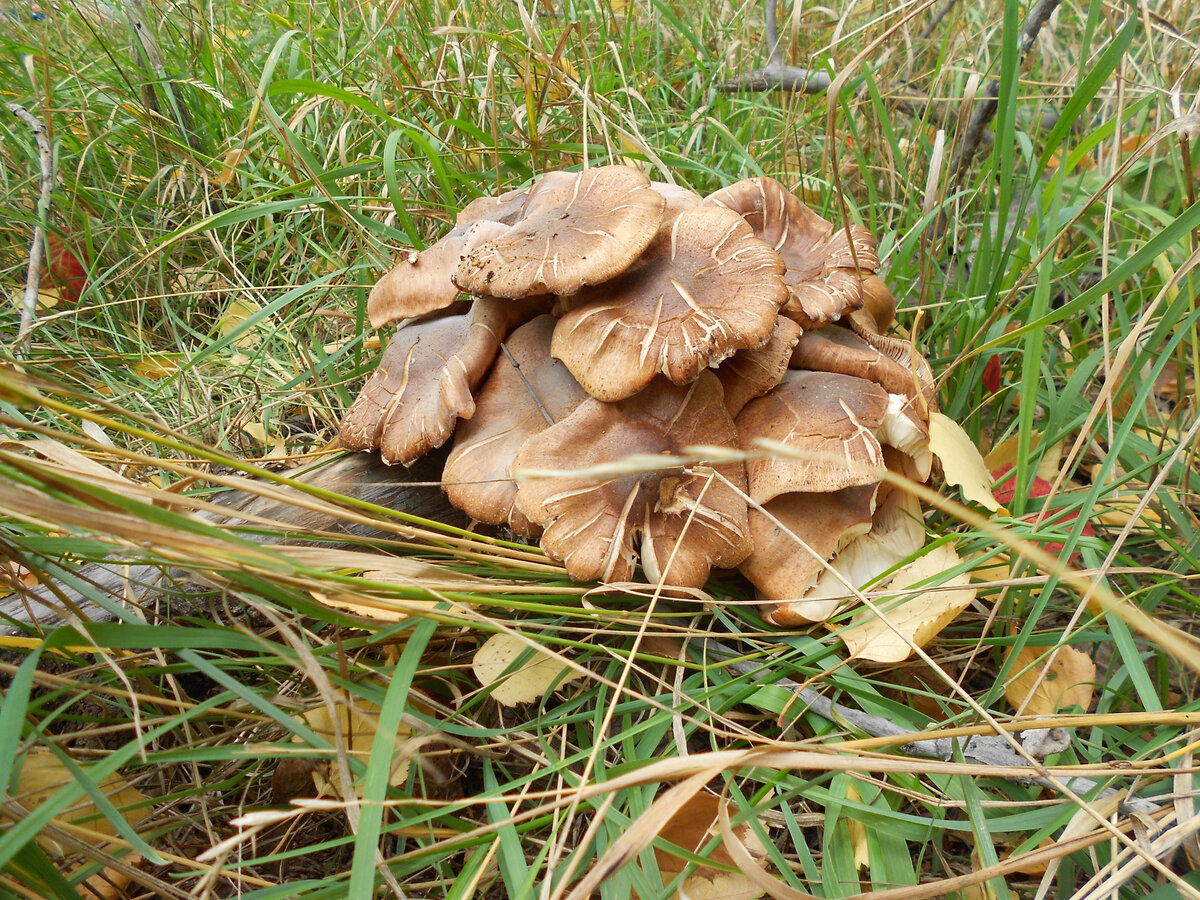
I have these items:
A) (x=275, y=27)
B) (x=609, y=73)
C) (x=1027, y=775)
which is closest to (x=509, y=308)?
(x=1027, y=775)

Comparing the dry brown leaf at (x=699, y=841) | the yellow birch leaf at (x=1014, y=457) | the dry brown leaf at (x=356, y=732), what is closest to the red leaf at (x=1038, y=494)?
the yellow birch leaf at (x=1014, y=457)

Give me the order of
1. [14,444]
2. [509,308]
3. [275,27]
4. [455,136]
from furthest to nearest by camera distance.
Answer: [275,27] → [455,136] → [509,308] → [14,444]

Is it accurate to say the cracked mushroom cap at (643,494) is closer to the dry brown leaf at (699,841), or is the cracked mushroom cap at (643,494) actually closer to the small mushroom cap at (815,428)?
the small mushroom cap at (815,428)

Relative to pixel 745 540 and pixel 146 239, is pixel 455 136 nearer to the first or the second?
pixel 146 239

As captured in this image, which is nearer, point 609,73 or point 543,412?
point 543,412

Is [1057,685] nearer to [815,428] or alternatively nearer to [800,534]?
[800,534]

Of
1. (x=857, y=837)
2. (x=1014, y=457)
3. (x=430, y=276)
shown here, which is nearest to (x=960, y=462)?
(x=1014, y=457)

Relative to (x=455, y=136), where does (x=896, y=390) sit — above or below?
below

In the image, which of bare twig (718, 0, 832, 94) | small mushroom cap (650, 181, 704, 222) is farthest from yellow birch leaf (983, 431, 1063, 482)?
bare twig (718, 0, 832, 94)
